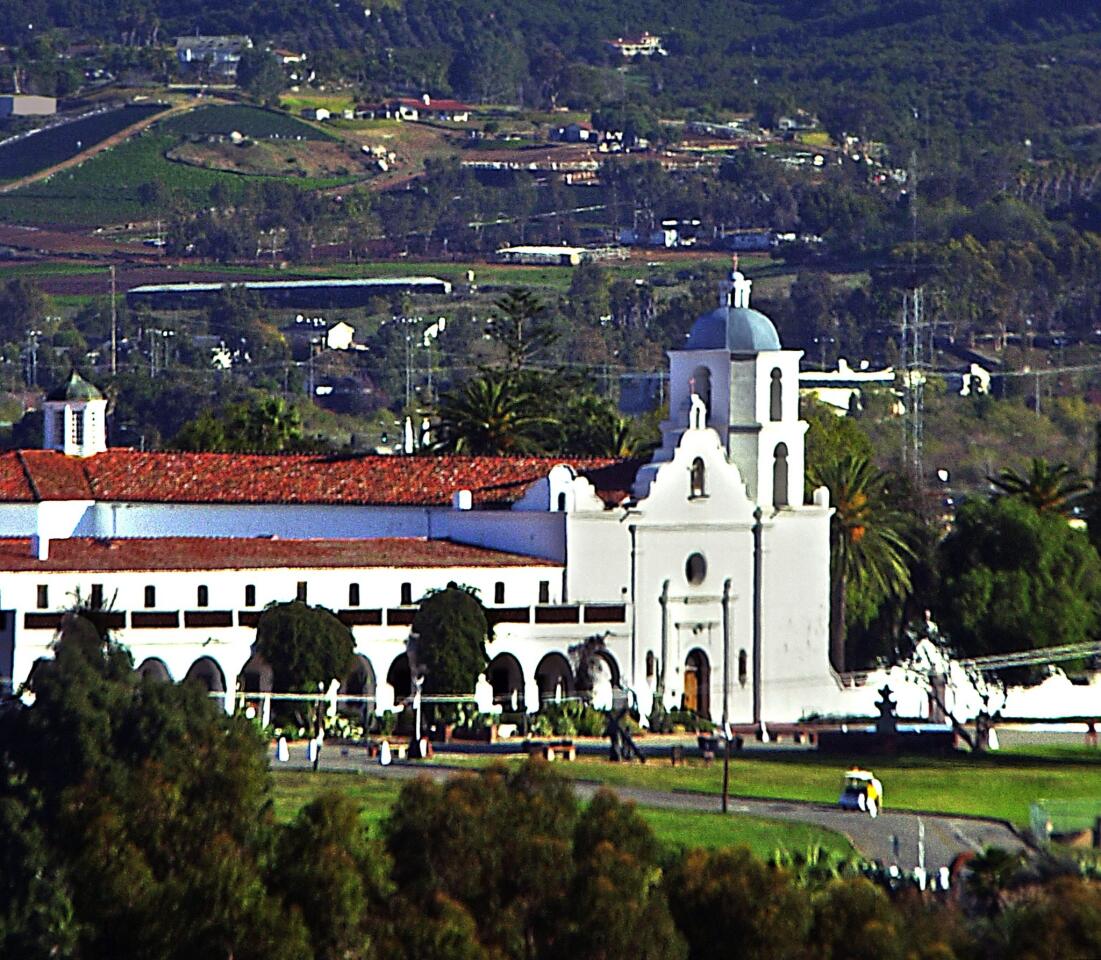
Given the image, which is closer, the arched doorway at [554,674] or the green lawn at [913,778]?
the green lawn at [913,778]

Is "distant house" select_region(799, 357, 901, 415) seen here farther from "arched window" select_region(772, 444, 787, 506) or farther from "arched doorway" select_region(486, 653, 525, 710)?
"arched doorway" select_region(486, 653, 525, 710)

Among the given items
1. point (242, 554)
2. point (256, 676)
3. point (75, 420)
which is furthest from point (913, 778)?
point (75, 420)

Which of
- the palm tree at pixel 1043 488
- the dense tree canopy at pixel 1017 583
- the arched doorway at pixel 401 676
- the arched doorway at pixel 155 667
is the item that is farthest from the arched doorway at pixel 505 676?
the palm tree at pixel 1043 488

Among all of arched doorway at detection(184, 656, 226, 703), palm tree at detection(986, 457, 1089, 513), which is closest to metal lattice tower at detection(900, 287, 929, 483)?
palm tree at detection(986, 457, 1089, 513)

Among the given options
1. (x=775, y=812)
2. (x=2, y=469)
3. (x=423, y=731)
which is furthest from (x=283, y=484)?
(x=775, y=812)

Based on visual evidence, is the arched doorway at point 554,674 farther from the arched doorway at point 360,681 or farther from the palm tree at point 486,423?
the palm tree at point 486,423
